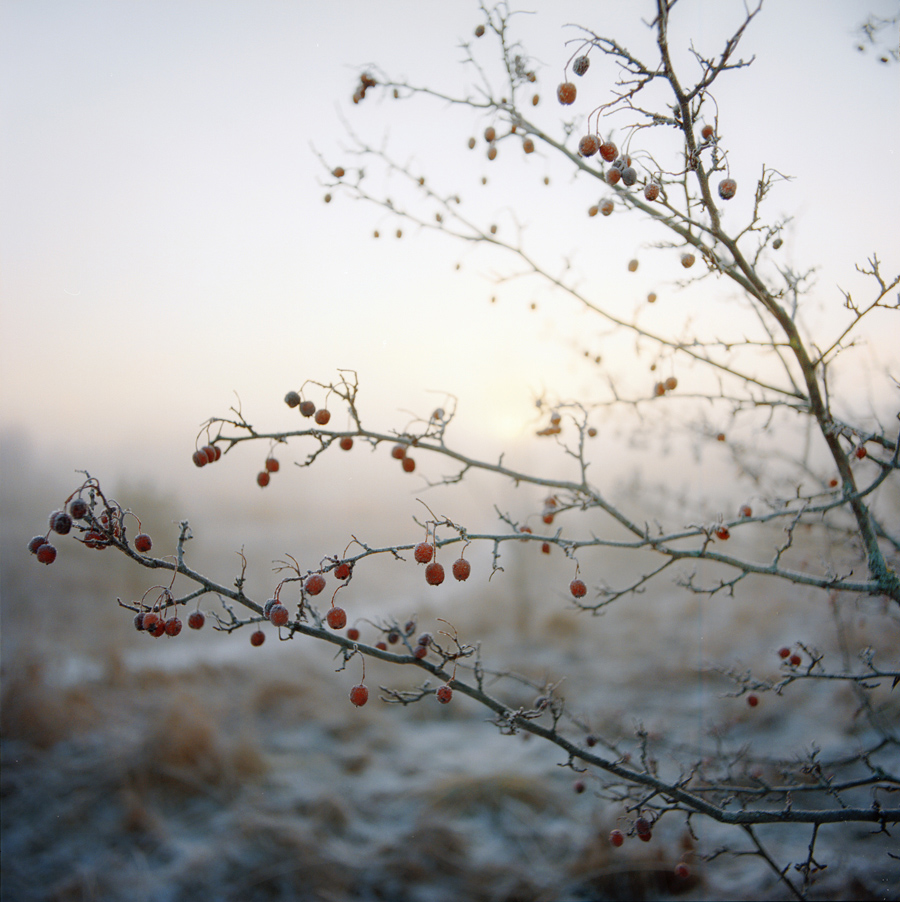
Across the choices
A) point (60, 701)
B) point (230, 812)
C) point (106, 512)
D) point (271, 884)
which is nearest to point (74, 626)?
point (60, 701)

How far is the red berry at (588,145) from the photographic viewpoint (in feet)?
4.95

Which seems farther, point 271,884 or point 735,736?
point 735,736

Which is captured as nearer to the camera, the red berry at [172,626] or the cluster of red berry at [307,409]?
the red berry at [172,626]

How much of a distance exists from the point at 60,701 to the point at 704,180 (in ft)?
19.7

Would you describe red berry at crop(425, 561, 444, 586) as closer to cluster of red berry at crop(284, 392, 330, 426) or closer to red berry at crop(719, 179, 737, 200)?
cluster of red berry at crop(284, 392, 330, 426)

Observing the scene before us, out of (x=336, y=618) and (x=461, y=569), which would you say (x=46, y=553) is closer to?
(x=336, y=618)

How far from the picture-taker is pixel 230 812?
3.99 m

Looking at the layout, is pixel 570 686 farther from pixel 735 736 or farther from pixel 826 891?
pixel 826 891

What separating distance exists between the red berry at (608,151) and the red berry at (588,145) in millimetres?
27

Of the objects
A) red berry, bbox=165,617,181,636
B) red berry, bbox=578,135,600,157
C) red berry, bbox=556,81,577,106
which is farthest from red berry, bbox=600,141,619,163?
red berry, bbox=165,617,181,636

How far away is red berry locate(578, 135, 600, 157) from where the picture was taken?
1509 mm

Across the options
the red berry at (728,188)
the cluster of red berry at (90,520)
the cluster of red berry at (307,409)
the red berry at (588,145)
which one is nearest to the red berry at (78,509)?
the cluster of red berry at (90,520)

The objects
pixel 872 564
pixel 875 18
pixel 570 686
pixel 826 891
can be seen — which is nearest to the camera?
pixel 872 564

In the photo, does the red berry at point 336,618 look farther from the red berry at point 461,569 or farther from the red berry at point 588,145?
the red berry at point 588,145
